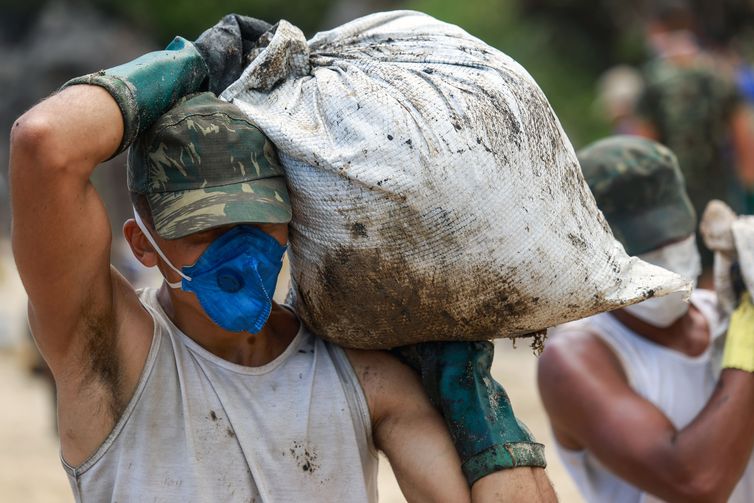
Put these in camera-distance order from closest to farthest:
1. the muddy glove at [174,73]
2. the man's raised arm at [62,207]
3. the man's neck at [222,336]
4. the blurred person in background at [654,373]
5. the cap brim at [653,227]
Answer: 1. the man's raised arm at [62,207]
2. the muddy glove at [174,73]
3. the man's neck at [222,336]
4. the blurred person in background at [654,373]
5. the cap brim at [653,227]

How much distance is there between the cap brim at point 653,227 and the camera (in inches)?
131

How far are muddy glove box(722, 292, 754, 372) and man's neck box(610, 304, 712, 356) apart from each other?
244 millimetres

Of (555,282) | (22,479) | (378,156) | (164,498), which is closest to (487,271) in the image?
(555,282)

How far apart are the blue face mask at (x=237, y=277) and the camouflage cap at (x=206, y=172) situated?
6 centimetres

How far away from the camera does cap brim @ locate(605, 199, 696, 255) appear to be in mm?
3340

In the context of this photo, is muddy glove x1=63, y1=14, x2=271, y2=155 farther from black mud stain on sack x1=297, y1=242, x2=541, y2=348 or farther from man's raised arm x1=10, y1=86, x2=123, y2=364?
black mud stain on sack x1=297, y1=242, x2=541, y2=348

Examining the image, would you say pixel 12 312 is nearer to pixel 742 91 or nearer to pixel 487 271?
pixel 742 91

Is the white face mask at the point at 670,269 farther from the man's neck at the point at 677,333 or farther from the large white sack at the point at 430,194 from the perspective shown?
the large white sack at the point at 430,194

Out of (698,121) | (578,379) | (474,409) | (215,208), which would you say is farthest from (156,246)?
(698,121)

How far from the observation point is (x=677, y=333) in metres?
3.51

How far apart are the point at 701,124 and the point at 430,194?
5272 mm

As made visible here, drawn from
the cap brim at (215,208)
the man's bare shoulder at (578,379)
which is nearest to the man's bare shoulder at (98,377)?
the cap brim at (215,208)

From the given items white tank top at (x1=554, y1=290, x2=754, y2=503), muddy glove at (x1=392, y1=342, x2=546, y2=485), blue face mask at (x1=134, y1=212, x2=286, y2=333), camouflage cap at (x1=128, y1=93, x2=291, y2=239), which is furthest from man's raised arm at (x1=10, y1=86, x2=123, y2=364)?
white tank top at (x1=554, y1=290, x2=754, y2=503)

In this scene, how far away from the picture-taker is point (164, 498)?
2.41 meters
